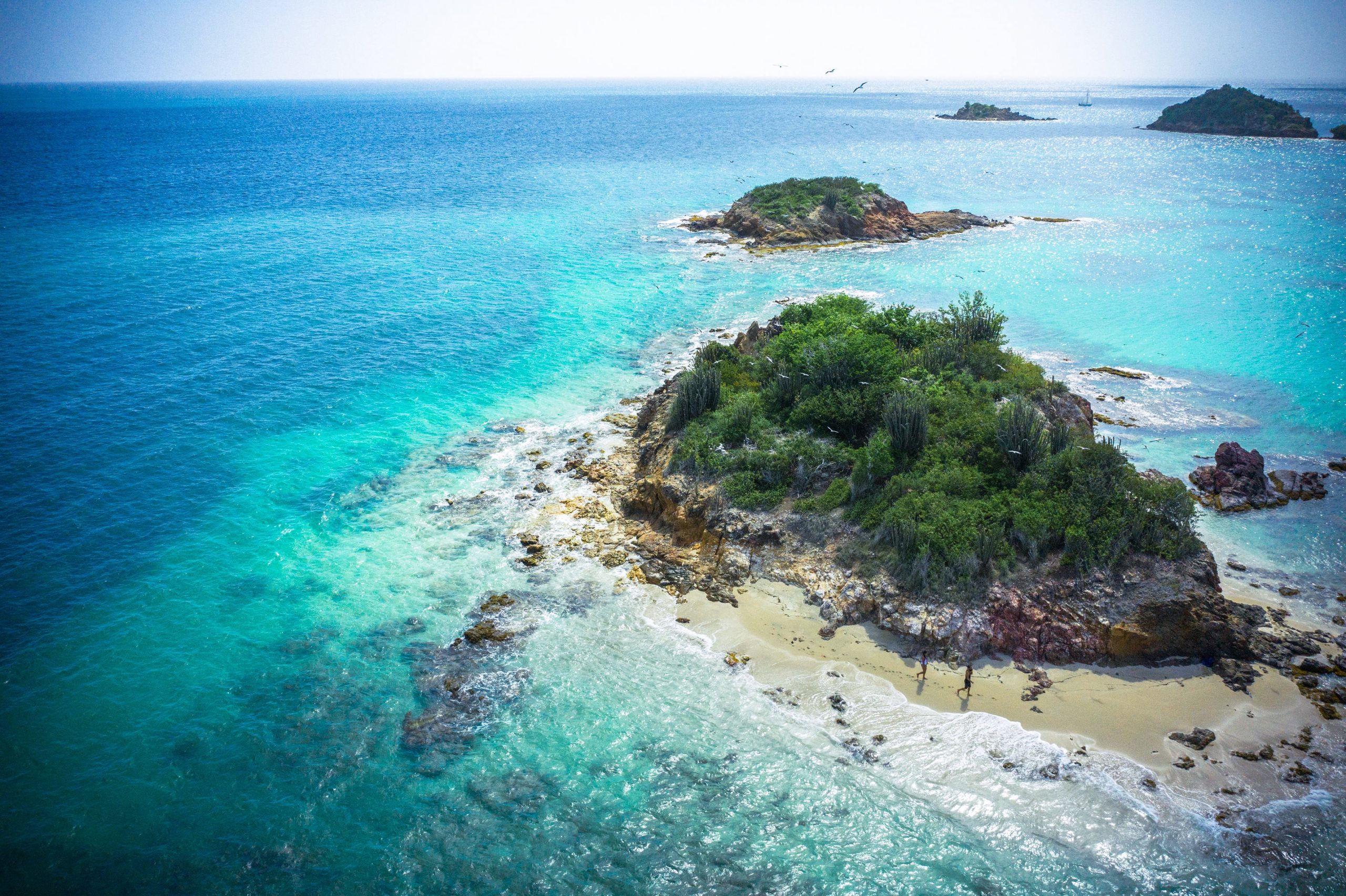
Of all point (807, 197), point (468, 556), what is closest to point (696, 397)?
point (468, 556)

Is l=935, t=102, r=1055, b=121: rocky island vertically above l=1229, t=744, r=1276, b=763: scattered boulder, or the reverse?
l=935, t=102, r=1055, b=121: rocky island

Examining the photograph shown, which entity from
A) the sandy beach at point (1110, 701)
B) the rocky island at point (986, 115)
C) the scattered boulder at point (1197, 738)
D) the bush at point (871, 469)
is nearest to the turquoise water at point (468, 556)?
the sandy beach at point (1110, 701)

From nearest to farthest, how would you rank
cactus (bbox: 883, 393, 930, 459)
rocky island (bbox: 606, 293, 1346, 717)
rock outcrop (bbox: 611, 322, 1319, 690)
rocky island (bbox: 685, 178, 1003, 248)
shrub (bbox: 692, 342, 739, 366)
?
rock outcrop (bbox: 611, 322, 1319, 690) → rocky island (bbox: 606, 293, 1346, 717) → cactus (bbox: 883, 393, 930, 459) → shrub (bbox: 692, 342, 739, 366) → rocky island (bbox: 685, 178, 1003, 248)

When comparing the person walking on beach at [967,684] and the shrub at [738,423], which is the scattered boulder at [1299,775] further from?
the shrub at [738,423]

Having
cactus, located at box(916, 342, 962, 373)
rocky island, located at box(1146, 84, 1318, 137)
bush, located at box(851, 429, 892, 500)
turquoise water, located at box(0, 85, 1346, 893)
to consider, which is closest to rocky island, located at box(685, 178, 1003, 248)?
turquoise water, located at box(0, 85, 1346, 893)

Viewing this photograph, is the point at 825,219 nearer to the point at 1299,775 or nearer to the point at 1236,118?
the point at 1299,775

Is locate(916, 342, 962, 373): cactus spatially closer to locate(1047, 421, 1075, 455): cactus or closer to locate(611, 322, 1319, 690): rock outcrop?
locate(1047, 421, 1075, 455): cactus

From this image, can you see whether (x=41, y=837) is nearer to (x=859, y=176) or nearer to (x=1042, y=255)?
(x=1042, y=255)
